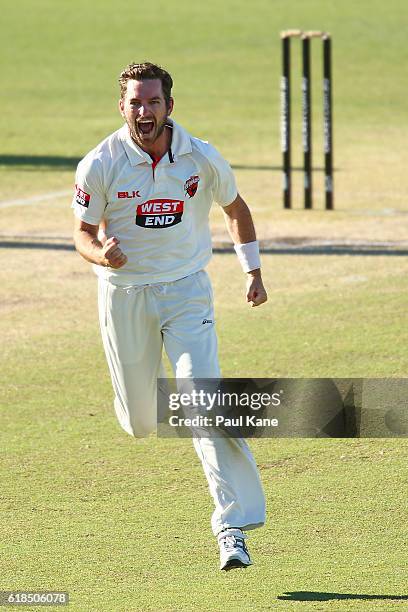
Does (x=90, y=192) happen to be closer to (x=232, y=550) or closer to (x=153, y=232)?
(x=153, y=232)

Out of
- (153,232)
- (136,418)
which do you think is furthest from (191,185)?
(136,418)

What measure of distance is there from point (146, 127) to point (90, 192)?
398 millimetres

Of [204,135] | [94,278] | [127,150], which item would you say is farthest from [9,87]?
[127,150]

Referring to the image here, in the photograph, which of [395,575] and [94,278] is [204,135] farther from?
[395,575]

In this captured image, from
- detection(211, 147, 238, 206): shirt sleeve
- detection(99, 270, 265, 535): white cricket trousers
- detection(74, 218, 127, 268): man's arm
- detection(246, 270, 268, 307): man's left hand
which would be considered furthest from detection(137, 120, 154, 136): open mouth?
detection(246, 270, 268, 307): man's left hand

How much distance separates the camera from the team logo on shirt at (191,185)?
6.61m

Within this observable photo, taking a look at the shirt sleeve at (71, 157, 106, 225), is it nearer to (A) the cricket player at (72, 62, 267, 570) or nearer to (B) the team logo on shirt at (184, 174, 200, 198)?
(A) the cricket player at (72, 62, 267, 570)

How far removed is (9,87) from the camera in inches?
1110

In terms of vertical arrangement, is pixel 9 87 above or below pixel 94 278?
above

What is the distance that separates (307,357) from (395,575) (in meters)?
3.97

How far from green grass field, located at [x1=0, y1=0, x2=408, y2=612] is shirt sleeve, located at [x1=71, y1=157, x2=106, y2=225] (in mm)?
1529

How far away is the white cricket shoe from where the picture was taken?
6.07 metres

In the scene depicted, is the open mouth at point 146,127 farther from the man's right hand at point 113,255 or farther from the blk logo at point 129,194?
the man's right hand at point 113,255

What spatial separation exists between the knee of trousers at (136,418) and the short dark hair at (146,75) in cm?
149
